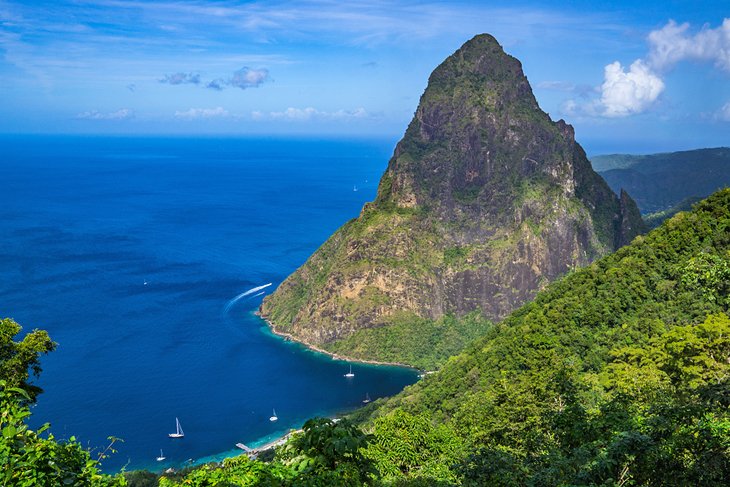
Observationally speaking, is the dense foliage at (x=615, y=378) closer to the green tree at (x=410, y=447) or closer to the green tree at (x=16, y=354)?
the green tree at (x=410, y=447)

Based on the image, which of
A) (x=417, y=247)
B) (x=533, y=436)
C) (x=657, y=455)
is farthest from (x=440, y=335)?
(x=657, y=455)

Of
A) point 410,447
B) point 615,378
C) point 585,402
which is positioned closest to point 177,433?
point 410,447

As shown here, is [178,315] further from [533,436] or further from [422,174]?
[533,436]

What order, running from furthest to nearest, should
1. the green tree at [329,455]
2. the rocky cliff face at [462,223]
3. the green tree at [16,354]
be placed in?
the rocky cliff face at [462,223] → the green tree at [16,354] → the green tree at [329,455]

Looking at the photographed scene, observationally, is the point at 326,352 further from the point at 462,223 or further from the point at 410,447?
the point at 410,447

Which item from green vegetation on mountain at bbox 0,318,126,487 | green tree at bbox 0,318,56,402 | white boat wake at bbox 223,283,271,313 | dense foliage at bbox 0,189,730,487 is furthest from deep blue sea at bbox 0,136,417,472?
green vegetation on mountain at bbox 0,318,126,487

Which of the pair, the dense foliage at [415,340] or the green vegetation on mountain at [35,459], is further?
the dense foliage at [415,340]

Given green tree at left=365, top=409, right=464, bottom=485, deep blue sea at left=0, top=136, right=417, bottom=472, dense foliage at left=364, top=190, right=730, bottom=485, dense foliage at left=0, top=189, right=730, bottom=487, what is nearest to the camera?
dense foliage at left=0, top=189, right=730, bottom=487

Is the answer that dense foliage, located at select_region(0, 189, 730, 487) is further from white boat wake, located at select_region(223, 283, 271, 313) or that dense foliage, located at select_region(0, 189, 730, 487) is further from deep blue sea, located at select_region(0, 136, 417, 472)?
white boat wake, located at select_region(223, 283, 271, 313)

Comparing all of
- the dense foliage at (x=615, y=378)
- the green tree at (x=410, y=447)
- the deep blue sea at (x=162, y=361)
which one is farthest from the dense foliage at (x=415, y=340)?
the green tree at (x=410, y=447)
